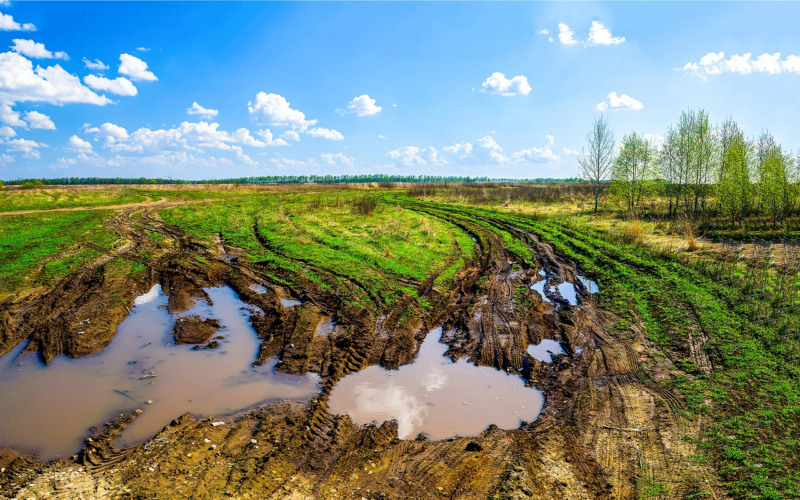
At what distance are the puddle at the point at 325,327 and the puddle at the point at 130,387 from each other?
135 centimetres

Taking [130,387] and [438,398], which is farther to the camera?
[130,387]

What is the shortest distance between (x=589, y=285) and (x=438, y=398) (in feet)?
27.8

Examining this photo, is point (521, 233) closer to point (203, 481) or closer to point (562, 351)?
point (562, 351)

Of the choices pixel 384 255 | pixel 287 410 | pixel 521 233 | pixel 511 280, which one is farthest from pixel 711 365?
pixel 521 233

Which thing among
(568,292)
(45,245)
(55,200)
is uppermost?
(55,200)

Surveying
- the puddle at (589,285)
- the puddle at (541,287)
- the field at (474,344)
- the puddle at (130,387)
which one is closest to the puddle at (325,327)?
the field at (474,344)

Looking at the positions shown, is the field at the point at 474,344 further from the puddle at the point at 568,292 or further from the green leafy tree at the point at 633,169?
the green leafy tree at the point at 633,169

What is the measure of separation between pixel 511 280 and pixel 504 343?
4.87 metres

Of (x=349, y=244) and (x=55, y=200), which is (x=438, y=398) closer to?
(x=349, y=244)

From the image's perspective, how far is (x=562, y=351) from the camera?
848 cm

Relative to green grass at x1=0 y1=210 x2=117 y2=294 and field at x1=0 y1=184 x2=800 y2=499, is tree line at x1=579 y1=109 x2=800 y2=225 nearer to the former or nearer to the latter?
field at x1=0 y1=184 x2=800 y2=499

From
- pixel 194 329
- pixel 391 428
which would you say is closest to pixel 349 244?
pixel 194 329

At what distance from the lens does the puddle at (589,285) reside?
12380 mm

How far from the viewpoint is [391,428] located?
5879 mm
